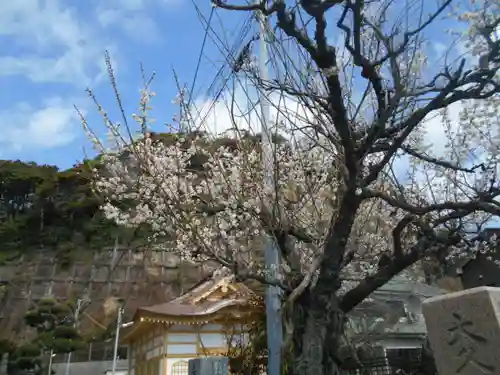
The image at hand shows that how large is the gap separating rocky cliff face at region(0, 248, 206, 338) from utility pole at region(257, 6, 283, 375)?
89.8 ft

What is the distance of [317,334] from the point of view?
18.8 feet

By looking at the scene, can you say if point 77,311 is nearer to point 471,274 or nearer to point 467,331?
point 471,274

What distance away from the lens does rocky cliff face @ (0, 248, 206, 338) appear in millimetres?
33000

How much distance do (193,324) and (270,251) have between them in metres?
6.86

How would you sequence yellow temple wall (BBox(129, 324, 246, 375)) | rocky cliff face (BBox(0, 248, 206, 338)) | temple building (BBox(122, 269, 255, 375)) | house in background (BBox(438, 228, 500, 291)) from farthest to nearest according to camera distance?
rocky cliff face (BBox(0, 248, 206, 338)) < house in background (BBox(438, 228, 500, 291)) < yellow temple wall (BBox(129, 324, 246, 375)) < temple building (BBox(122, 269, 255, 375))

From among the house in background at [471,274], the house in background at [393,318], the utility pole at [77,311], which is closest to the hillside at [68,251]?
the utility pole at [77,311]

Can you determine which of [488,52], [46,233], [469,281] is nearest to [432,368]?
[488,52]

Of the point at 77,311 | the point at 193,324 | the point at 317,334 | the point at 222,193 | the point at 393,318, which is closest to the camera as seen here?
the point at 317,334

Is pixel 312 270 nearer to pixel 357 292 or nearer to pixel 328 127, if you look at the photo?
pixel 357 292

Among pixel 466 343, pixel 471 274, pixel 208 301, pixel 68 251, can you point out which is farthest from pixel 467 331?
pixel 68 251

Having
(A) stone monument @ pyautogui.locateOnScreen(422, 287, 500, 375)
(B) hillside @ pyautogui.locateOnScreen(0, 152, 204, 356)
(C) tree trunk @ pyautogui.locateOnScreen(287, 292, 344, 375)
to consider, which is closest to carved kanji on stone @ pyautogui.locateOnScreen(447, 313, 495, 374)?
(A) stone monument @ pyautogui.locateOnScreen(422, 287, 500, 375)

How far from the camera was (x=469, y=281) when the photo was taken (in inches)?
925

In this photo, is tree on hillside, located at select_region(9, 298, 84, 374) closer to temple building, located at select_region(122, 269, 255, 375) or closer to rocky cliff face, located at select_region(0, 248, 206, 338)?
temple building, located at select_region(122, 269, 255, 375)

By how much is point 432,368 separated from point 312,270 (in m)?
3.22
